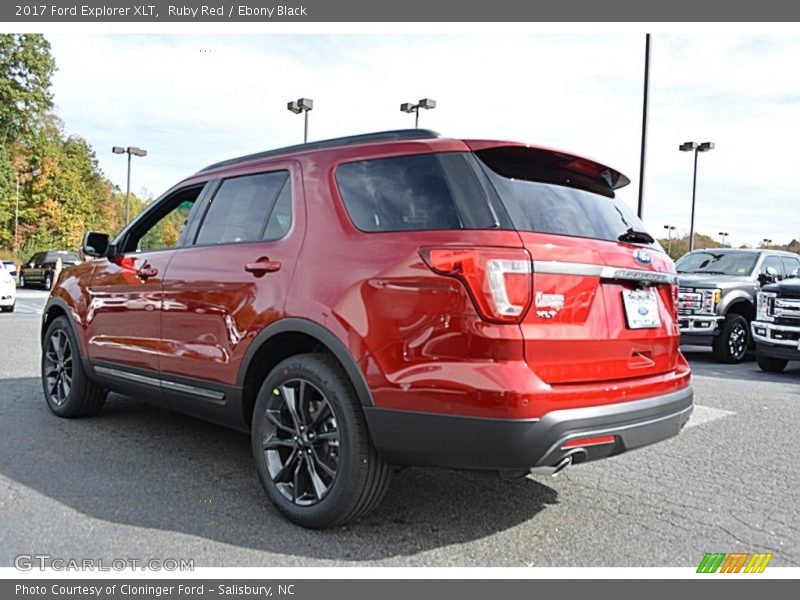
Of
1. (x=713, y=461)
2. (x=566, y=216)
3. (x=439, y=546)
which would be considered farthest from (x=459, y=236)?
(x=713, y=461)

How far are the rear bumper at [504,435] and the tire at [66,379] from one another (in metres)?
3.24

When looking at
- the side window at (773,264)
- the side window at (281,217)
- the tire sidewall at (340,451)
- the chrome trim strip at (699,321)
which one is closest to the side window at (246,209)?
the side window at (281,217)

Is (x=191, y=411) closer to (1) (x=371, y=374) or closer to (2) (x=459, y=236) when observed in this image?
(1) (x=371, y=374)

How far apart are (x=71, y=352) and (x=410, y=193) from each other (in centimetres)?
360

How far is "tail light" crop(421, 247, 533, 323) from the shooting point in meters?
2.73

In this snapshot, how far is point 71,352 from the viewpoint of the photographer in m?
5.36

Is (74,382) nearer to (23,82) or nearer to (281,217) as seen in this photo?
(281,217)

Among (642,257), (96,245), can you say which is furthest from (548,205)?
(96,245)

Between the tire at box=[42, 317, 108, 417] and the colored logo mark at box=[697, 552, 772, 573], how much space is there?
4.32 metres

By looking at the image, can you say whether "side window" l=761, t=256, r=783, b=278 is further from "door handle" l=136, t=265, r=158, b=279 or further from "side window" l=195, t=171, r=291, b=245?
"door handle" l=136, t=265, r=158, b=279

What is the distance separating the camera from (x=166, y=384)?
4.22 metres

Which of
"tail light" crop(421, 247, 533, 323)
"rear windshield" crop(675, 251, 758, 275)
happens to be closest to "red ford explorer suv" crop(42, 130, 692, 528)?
"tail light" crop(421, 247, 533, 323)

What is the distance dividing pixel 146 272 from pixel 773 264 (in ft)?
35.0

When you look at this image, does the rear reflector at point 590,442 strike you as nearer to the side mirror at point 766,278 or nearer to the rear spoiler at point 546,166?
the rear spoiler at point 546,166
